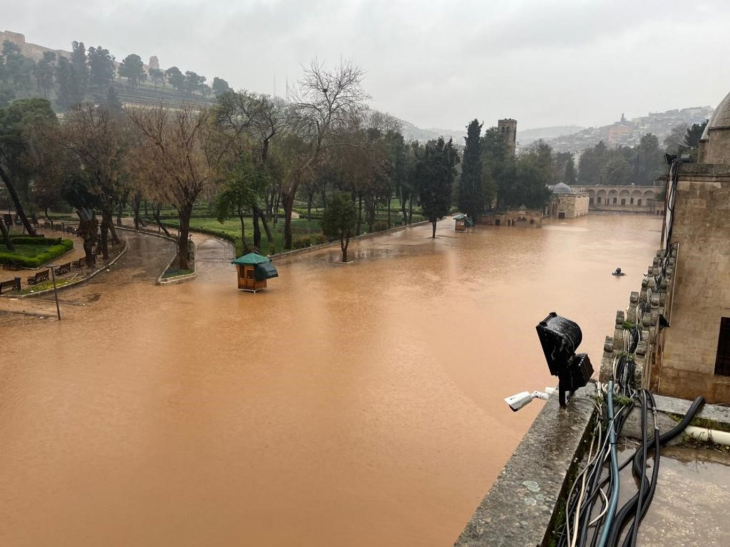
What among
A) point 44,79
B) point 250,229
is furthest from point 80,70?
point 250,229

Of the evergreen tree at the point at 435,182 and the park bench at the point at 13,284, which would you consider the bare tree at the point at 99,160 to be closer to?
the park bench at the point at 13,284

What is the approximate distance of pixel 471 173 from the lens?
56.9m

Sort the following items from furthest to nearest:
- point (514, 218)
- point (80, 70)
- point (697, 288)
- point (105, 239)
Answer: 1. point (80, 70)
2. point (514, 218)
3. point (105, 239)
4. point (697, 288)

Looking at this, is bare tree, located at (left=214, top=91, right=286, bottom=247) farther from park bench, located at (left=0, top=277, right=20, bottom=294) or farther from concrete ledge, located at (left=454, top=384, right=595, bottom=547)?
concrete ledge, located at (left=454, top=384, right=595, bottom=547)

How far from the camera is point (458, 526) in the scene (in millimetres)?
7980

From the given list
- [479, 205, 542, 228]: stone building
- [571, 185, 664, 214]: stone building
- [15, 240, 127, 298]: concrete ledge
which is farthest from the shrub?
[571, 185, 664, 214]: stone building

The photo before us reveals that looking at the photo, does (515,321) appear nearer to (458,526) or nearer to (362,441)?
(362,441)

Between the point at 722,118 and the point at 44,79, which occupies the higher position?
the point at 44,79

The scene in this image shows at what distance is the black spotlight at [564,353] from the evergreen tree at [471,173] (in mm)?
53605

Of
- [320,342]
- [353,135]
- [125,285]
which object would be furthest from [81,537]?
[353,135]

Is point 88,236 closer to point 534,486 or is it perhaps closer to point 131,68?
point 534,486

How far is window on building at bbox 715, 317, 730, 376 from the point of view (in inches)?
526

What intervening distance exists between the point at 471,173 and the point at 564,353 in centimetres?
5446

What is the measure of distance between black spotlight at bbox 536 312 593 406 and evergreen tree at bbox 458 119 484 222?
53605 mm
